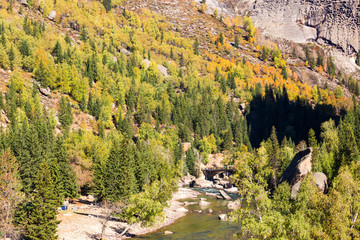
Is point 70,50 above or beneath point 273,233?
beneath

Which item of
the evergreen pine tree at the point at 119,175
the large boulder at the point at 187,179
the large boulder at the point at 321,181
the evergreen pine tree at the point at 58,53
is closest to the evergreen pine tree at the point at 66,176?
the evergreen pine tree at the point at 119,175

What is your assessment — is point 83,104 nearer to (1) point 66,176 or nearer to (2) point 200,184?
(2) point 200,184

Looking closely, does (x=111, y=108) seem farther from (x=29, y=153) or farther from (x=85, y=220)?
(x=85, y=220)

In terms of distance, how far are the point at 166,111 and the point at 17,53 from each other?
77.4 m

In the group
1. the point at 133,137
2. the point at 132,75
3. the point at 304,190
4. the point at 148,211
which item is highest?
the point at 304,190

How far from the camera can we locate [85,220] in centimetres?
5278

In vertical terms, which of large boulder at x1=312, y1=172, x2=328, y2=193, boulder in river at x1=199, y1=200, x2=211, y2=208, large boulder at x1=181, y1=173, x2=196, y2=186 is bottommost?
large boulder at x1=181, y1=173, x2=196, y2=186

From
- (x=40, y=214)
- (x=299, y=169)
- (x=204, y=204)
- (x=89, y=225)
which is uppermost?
(x=299, y=169)

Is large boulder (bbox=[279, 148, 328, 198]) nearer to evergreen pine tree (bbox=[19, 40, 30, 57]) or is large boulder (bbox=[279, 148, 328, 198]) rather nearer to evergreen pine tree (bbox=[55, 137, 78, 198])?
evergreen pine tree (bbox=[55, 137, 78, 198])

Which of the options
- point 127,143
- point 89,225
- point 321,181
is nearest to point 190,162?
point 127,143

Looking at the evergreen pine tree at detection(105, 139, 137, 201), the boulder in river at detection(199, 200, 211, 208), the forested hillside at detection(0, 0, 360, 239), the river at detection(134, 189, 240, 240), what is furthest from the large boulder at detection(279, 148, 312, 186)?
the evergreen pine tree at detection(105, 139, 137, 201)

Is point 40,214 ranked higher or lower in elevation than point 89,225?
higher

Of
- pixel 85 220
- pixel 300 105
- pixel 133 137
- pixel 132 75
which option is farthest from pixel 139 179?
pixel 300 105

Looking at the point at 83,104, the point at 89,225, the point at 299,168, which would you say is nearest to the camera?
the point at 89,225
